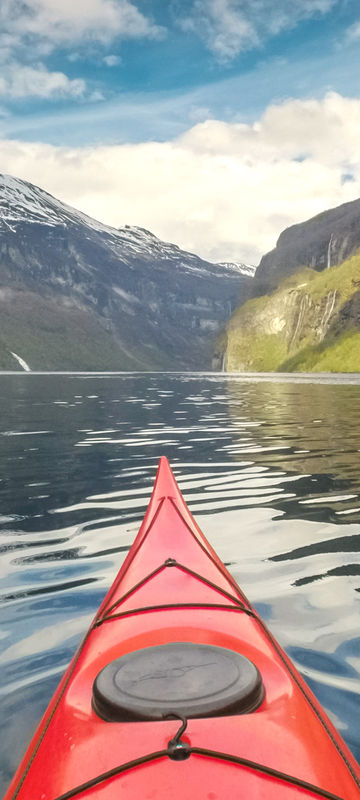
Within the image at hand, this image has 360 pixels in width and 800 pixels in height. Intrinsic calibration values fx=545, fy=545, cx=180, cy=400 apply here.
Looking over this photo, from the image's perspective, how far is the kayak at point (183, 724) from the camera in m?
2.86

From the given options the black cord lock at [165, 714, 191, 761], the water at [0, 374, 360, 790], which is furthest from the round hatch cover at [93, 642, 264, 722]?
the water at [0, 374, 360, 790]

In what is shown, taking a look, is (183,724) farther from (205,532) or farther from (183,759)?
(205,532)

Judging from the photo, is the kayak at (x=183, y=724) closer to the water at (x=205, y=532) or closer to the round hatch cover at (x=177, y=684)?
the round hatch cover at (x=177, y=684)

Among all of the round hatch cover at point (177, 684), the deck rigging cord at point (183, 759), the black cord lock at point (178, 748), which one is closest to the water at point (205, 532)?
the round hatch cover at point (177, 684)

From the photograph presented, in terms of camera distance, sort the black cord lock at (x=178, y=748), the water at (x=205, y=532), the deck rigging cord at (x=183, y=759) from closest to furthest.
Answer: the deck rigging cord at (x=183, y=759) → the black cord lock at (x=178, y=748) → the water at (x=205, y=532)

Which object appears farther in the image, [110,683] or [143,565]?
[143,565]

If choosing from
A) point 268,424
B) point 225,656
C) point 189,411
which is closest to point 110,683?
point 225,656

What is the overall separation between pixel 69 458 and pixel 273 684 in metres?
15.6

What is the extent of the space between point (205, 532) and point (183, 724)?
720 centimetres

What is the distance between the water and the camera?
5.71m

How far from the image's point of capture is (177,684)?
11.7 feet

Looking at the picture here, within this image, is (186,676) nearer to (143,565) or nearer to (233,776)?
(233,776)

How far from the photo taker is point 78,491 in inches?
553

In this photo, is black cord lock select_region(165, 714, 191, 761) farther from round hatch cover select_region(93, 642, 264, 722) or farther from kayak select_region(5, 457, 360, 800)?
round hatch cover select_region(93, 642, 264, 722)
